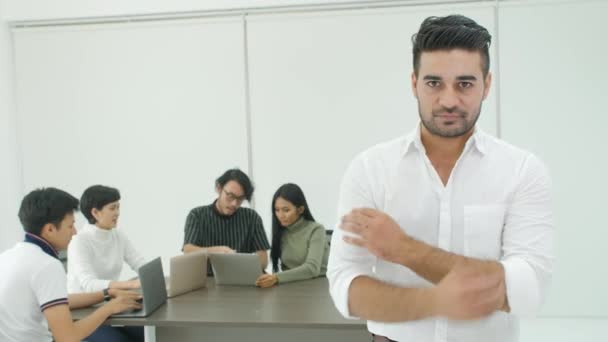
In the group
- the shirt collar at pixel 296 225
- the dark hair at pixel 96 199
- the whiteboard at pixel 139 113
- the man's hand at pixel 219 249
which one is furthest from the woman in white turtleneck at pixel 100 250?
the whiteboard at pixel 139 113

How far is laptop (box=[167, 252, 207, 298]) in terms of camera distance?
303 centimetres

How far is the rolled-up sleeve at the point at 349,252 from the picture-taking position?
133cm

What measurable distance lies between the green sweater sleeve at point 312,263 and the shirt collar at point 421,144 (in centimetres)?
203

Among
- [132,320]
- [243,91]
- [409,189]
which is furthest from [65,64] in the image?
[409,189]

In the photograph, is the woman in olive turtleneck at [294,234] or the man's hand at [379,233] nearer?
the man's hand at [379,233]

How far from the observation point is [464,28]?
1309mm

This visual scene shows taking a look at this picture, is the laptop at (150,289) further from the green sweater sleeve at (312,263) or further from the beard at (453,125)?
the beard at (453,125)

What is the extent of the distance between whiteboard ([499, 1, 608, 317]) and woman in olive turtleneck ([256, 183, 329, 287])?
2028mm

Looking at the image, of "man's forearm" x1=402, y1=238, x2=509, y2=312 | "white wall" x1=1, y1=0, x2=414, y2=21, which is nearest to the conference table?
"man's forearm" x1=402, y1=238, x2=509, y2=312

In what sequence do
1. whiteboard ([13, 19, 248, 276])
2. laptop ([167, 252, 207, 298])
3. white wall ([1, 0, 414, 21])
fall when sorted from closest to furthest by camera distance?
laptop ([167, 252, 207, 298])
white wall ([1, 0, 414, 21])
whiteboard ([13, 19, 248, 276])

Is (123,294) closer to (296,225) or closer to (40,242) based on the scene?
(40,242)

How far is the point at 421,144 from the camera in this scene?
1.40 meters

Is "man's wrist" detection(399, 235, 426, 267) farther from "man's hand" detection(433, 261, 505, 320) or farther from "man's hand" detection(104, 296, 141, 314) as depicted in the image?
"man's hand" detection(104, 296, 141, 314)

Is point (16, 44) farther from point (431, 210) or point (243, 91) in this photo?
point (431, 210)
